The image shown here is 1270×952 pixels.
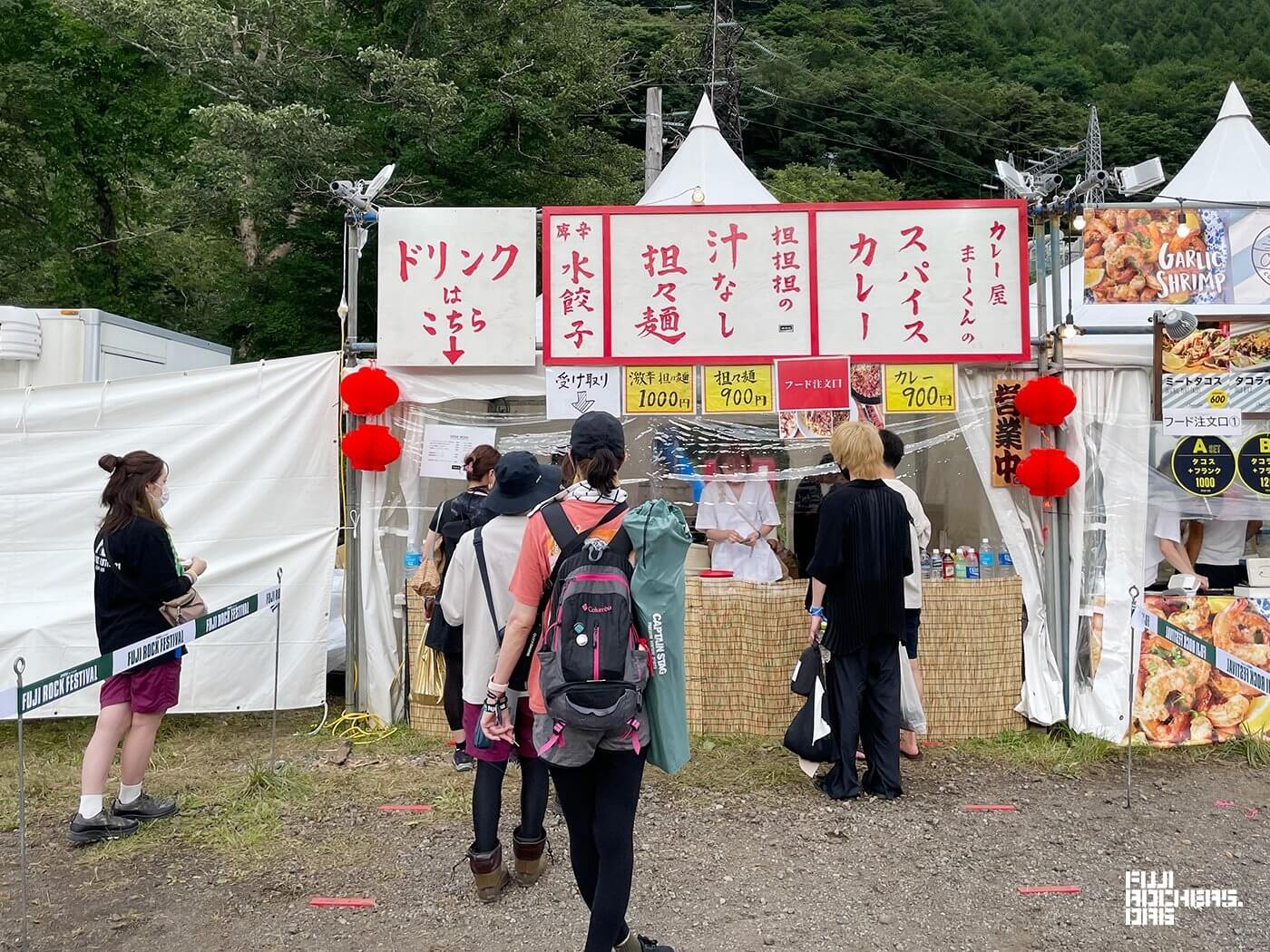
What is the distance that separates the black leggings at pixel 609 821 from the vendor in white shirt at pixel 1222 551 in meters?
4.18

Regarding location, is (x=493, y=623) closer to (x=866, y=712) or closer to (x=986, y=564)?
(x=866, y=712)

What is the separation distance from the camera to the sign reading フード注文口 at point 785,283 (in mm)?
4629

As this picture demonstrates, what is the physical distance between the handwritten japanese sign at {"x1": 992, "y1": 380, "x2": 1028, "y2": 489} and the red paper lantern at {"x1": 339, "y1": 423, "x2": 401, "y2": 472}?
3311 mm

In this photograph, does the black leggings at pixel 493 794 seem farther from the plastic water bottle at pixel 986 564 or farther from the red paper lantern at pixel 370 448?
the plastic water bottle at pixel 986 564

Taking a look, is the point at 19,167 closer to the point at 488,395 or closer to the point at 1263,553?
the point at 488,395

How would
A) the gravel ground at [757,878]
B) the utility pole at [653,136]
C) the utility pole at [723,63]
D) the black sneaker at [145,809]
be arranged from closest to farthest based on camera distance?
the gravel ground at [757,878] → the black sneaker at [145,809] → the utility pole at [653,136] → the utility pole at [723,63]

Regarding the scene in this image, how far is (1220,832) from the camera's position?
3539mm

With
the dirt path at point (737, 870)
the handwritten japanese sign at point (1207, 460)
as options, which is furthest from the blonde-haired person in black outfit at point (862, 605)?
the handwritten japanese sign at point (1207, 460)

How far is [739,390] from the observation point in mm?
4680

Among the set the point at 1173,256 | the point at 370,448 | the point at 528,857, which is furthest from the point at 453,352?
the point at 1173,256

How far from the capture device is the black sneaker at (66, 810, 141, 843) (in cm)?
345

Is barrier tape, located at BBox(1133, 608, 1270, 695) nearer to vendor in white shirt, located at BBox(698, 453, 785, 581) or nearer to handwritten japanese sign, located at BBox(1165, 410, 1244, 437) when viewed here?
handwritten japanese sign, located at BBox(1165, 410, 1244, 437)

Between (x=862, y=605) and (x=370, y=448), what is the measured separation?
2716 millimetres

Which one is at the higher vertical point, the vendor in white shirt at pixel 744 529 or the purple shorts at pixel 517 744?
the vendor in white shirt at pixel 744 529
